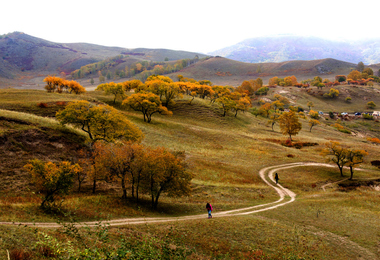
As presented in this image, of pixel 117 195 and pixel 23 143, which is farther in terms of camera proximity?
pixel 23 143

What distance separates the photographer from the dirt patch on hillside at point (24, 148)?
91.2ft

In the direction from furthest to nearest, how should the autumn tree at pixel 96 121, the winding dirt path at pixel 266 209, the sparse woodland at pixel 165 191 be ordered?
the autumn tree at pixel 96 121, the winding dirt path at pixel 266 209, the sparse woodland at pixel 165 191

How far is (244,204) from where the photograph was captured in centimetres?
3164

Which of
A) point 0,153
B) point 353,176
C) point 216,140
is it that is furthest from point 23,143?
point 353,176

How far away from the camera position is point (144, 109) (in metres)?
74.9

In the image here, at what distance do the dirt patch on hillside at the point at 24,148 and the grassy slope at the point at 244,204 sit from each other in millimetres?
1803

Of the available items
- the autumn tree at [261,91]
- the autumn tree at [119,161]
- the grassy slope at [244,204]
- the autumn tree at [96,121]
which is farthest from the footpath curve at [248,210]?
the autumn tree at [261,91]

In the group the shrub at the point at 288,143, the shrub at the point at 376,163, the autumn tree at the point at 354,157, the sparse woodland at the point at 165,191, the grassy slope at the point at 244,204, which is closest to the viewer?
the sparse woodland at the point at 165,191

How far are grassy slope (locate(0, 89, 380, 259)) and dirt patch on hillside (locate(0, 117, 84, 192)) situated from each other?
1803mm

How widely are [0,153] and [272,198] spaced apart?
43.8m

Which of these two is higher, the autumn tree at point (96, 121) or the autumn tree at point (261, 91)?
the autumn tree at point (261, 91)

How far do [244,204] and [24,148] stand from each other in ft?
120

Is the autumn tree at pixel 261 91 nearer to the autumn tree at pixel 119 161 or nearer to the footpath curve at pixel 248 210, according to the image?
the footpath curve at pixel 248 210

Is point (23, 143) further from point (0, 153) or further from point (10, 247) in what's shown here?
point (10, 247)
